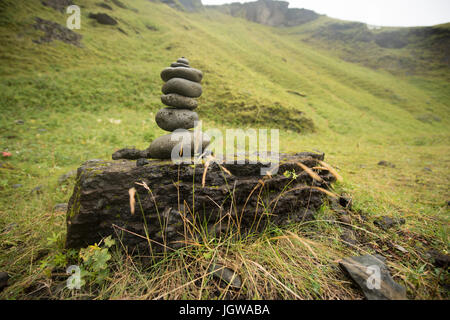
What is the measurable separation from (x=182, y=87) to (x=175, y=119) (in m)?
0.66

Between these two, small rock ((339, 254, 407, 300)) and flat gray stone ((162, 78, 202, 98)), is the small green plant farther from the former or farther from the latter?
flat gray stone ((162, 78, 202, 98))

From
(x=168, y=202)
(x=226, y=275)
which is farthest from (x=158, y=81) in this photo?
(x=226, y=275)

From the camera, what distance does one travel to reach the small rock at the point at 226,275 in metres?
1.95

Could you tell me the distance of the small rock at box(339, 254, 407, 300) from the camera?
1.71 m

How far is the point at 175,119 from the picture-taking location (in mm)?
3508

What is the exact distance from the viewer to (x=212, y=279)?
2.00 m

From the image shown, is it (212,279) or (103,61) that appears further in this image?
(103,61)

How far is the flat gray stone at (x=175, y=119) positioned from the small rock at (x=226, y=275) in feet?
8.39

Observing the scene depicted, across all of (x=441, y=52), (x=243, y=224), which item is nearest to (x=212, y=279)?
(x=243, y=224)

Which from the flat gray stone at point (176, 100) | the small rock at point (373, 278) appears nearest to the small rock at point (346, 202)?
the small rock at point (373, 278)

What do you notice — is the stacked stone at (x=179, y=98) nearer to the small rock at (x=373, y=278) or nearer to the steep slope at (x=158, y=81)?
the small rock at (x=373, y=278)

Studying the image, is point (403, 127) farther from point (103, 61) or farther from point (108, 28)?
point (108, 28)
